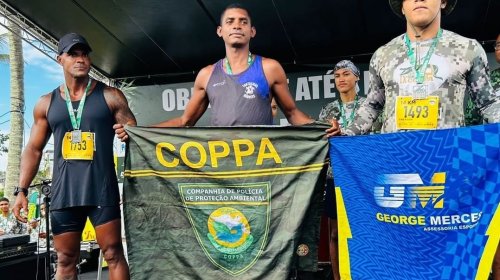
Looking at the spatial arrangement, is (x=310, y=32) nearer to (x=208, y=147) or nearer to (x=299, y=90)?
(x=299, y=90)

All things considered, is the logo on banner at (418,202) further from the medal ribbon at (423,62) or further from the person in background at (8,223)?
the person in background at (8,223)

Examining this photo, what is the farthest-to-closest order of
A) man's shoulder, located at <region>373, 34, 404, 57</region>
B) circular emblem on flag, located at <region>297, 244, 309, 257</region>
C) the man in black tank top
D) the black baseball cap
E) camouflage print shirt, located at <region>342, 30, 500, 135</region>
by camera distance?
the black baseball cap, the man in black tank top, circular emblem on flag, located at <region>297, 244, 309, 257</region>, man's shoulder, located at <region>373, 34, 404, 57</region>, camouflage print shirt, located at <region>342, 30, 500, 135</region>

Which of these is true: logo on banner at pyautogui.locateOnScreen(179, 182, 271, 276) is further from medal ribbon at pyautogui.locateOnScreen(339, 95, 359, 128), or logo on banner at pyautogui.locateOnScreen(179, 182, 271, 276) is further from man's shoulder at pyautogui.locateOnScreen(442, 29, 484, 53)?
medal ribbon at pyautogui.locateOnScreen(339, 95, 359, 128)

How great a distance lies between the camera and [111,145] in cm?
300

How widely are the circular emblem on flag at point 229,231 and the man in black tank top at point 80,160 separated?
27.9 inches

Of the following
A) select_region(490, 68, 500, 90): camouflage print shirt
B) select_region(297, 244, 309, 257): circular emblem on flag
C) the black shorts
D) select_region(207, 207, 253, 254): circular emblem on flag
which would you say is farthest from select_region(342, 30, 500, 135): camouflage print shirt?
the black shorts

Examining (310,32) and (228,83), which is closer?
(228,83)

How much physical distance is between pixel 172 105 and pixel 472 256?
5.35m

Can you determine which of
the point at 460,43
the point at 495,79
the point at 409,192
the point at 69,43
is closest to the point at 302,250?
the point at 409,192

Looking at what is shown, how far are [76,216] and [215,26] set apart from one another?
10.6 ft

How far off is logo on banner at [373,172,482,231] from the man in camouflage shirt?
0.27 meters

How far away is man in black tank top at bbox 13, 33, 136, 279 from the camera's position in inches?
112

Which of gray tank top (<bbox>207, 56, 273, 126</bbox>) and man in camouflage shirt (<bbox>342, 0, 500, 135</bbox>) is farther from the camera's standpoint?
gray tank top (<bbox>207, 56, 273, 126</bbox>)

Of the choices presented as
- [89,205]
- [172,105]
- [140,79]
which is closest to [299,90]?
[172,105]
